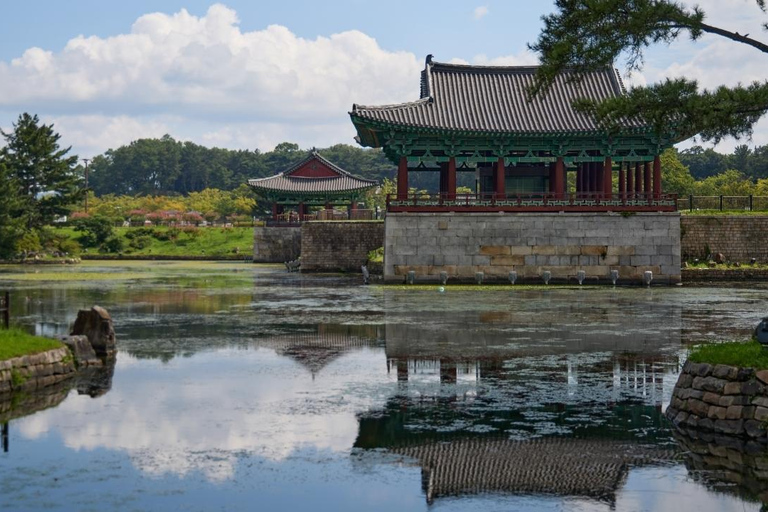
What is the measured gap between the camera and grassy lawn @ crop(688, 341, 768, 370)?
1427cm

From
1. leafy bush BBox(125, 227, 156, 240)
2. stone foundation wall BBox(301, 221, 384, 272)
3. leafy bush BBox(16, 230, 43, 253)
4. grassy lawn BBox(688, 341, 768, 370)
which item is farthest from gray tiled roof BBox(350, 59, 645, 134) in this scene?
leafy bush BBox(125, 227, 156, 240)

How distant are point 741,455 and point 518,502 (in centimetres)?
378

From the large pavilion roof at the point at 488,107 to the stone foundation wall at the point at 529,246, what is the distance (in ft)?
14.7

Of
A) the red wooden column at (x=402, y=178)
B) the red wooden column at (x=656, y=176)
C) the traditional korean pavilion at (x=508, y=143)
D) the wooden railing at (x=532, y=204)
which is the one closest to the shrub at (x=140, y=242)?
the traditional korean pavilion at (x=508, y=143)

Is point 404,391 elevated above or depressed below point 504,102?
below

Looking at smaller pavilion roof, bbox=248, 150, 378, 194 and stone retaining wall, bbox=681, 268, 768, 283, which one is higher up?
smaller pavilion roof, bbox=248, 150, 378, 194

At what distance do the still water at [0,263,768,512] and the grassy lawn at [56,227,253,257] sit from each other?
63.1 meters

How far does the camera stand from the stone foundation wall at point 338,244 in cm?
6247

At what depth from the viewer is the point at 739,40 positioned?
60.7 ft

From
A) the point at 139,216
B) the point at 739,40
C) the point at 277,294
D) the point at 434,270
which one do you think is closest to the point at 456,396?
the point at 739,40

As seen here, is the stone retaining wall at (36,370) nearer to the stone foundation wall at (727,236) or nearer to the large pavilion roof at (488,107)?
the large pavilion roof at (488,107)

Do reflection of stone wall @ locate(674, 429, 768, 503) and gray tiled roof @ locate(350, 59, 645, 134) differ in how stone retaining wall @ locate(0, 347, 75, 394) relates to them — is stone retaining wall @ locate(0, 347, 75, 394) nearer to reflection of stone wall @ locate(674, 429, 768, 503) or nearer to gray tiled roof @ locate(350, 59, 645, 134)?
reflection of stone wall @ locate(674, 429, 768, 503)

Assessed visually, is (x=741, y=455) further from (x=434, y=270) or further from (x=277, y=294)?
(x=434, y=270)

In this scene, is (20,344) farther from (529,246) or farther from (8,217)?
(8,217)
